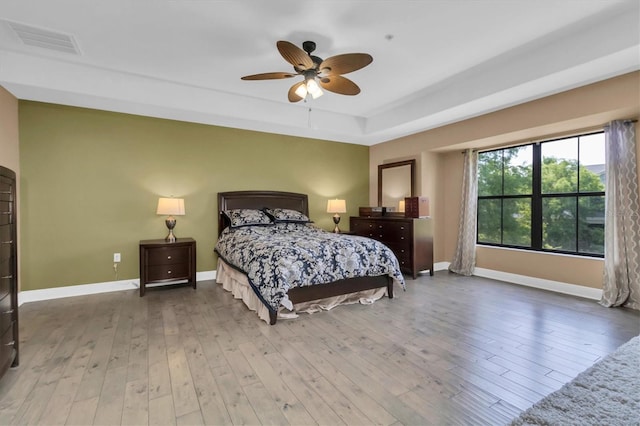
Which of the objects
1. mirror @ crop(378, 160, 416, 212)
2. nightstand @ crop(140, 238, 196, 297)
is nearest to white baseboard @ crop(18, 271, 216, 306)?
nightstand @ crop(140, 238, 196, 297)

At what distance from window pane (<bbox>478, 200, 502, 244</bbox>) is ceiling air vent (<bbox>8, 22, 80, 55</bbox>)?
586 cm

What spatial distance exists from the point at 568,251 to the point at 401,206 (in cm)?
248

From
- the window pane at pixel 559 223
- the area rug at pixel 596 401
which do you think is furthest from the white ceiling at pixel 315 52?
the area rug at pixel 596 401

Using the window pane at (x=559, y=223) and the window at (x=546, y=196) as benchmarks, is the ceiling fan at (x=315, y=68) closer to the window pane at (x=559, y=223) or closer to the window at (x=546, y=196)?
the window at (x=546, y=196)

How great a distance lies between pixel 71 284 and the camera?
4016 millimetres

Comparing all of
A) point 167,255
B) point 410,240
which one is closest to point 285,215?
point 167,255

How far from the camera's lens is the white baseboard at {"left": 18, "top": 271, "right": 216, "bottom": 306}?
3.78 metres

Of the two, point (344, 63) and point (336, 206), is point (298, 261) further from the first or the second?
point (336, 206)

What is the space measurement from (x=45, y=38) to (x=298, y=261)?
10.5ft

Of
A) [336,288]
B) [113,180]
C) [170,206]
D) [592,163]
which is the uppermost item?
[592,163]

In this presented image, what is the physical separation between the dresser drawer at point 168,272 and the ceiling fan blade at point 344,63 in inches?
124

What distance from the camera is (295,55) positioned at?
260cm

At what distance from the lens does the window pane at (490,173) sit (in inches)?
198

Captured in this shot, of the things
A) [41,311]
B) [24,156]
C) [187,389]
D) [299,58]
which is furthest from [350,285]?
[24,156]
